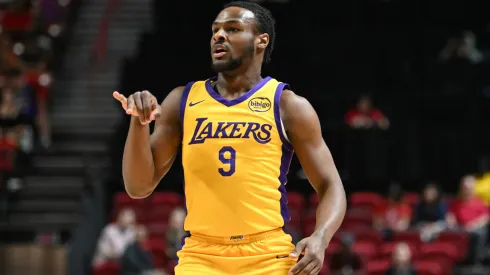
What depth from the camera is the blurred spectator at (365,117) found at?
14.8m

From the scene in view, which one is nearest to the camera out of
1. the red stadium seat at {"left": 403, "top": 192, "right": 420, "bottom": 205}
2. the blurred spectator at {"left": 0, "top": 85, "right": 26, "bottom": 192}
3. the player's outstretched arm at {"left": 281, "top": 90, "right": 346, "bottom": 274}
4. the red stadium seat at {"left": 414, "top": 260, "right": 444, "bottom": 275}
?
the player's outstretched arm at {"left": 281, "top": 90, "right": 346, "bottom": 274}

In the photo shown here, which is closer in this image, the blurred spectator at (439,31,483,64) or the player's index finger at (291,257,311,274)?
the player's index finger at (291,257,311,274)

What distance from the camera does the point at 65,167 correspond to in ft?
52.3

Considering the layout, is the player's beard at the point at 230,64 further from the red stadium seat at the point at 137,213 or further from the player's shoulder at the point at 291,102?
the red stadium seat at the point at 137,213

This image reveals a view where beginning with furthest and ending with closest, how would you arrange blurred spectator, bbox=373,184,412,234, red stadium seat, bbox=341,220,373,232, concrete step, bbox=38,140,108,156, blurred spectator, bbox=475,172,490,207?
concrete step, bbox=38,140,108,156, blurred spectator, bbox=475,172,490,207, blurred spectator, bbox=373,184,412,234, red stadium seat, bbox=341,220,373,232

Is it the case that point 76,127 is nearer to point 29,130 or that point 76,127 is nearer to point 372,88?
point 29,130

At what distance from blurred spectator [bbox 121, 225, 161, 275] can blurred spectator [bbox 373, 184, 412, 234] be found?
11.3ft

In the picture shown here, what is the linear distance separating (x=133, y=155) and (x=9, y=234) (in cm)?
1047

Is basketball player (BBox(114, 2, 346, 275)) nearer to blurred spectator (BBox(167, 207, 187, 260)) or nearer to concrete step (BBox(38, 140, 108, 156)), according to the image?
blurred spectator (BBox(167, 207, 187, 260))

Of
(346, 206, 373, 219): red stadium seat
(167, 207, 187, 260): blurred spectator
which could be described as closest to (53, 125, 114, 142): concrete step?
(167, 207, 187, 260): blurred spectator

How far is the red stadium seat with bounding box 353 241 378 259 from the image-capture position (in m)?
12.5

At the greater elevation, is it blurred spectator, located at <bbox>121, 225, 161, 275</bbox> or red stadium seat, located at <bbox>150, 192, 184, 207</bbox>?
red stadium seat, located at <bbox>150, 192, 184, 207</bbox>

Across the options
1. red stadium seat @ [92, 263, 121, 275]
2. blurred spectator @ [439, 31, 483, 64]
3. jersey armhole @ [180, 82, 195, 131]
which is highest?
jersey armhole @ [180, 82, 195, 131]

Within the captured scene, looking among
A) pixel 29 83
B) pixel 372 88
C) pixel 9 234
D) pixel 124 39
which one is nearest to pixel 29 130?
pixel 29 83
